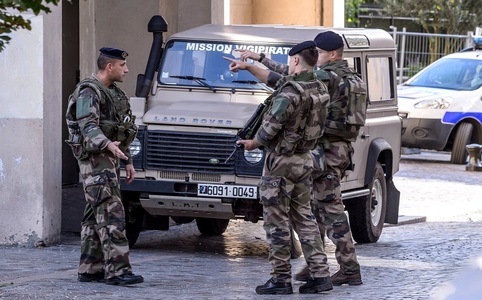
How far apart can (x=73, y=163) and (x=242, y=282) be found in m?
6.88

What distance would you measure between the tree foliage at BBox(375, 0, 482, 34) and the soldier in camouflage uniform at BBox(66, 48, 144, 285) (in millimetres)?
31978

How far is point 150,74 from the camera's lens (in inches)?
456

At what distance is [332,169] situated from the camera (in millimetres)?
9227

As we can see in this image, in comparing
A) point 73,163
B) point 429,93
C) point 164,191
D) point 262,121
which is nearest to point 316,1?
point 429,93

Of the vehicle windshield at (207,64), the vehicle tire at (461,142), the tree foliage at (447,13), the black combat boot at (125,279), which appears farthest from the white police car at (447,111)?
the tree foliage at (447,13)

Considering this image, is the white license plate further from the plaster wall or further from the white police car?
the white police car

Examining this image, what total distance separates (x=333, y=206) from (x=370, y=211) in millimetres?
2733

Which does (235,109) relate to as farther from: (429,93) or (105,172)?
(429,93)

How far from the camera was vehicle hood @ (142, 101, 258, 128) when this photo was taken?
1049 cm

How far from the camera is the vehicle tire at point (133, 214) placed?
1073 centimetres

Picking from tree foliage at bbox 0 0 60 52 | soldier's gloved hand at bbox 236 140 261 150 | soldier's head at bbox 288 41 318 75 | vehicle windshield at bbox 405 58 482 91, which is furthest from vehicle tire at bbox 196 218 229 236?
vehicle windshield at bbox 405 58 482 91

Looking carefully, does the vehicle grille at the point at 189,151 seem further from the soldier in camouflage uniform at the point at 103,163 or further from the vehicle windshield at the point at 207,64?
the soldier in camouflage uniform at the point at 103,163

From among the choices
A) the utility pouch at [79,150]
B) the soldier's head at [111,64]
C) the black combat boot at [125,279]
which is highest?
the soldier's head at [111,64]

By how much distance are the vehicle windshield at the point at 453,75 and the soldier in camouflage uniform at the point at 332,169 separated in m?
13.1
